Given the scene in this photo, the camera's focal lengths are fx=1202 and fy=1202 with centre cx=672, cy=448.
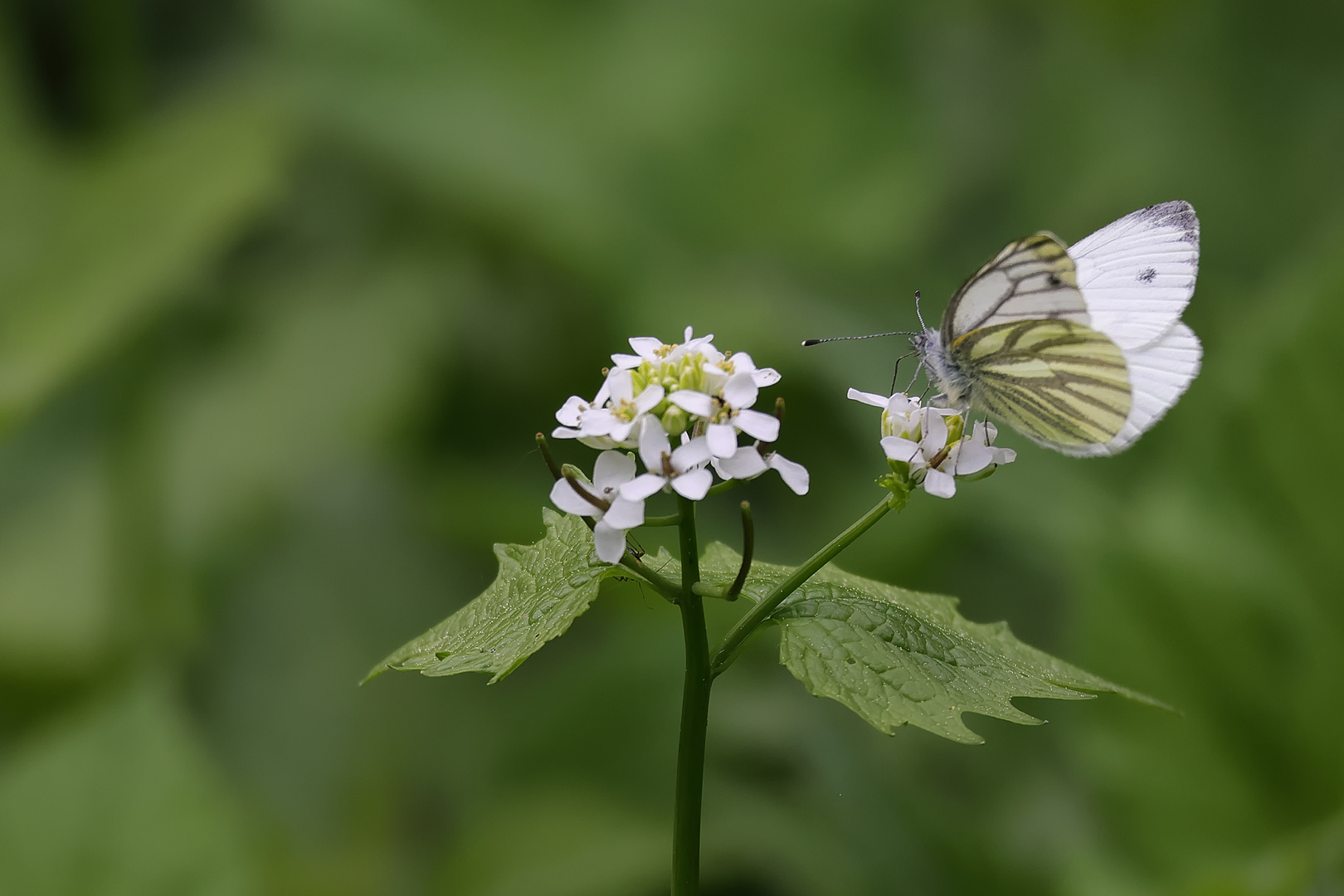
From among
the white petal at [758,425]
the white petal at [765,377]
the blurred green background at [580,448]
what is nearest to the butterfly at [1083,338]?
the white petal at [765,377]

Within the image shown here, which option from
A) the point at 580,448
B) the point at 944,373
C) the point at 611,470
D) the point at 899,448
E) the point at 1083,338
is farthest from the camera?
the point at 580,448

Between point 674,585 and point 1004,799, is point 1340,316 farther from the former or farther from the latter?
point 674,585

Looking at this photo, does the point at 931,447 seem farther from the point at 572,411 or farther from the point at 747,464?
the point at 572,411

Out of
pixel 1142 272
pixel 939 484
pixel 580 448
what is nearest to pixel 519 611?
pixel 939 484

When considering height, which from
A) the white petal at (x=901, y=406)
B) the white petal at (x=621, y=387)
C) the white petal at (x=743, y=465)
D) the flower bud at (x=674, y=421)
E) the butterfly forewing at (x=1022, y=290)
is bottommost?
the white petal at (x=743, y=465)

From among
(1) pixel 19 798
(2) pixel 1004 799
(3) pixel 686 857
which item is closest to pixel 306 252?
(1) pixel 19 798

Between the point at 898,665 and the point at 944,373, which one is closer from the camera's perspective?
the point at 898,665

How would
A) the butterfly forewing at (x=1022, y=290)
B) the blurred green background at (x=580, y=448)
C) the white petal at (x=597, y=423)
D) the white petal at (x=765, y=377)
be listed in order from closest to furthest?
1. the white petal at (x=597, y=423)
2. the white petal at (x=765, y=377)
3. the butterfly forewing at (x=1022, y=290)
4. the blurred green background at (x=580, y=448)

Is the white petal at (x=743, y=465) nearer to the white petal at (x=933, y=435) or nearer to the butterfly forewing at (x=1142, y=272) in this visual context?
the white petal at (x=933, y=435)
